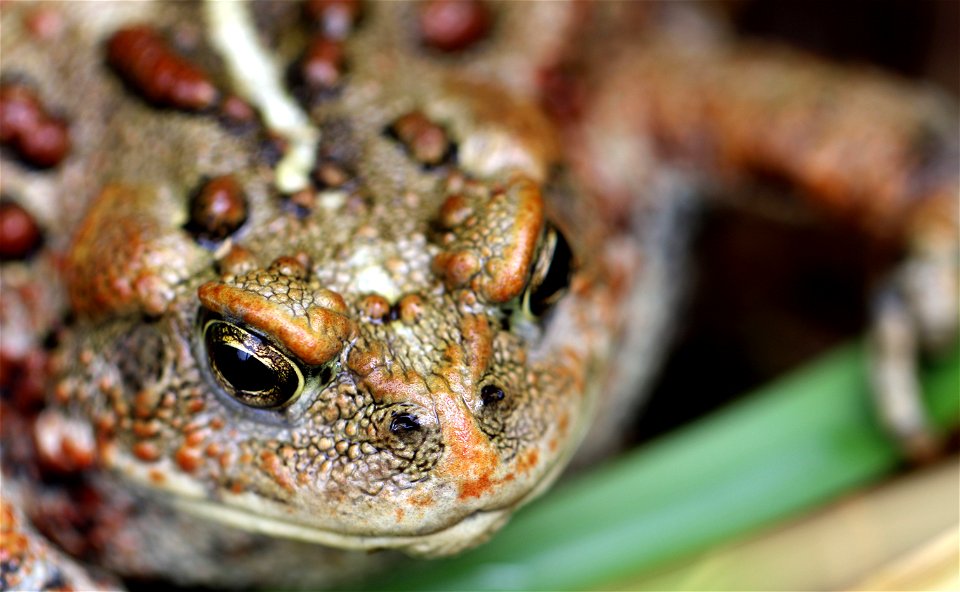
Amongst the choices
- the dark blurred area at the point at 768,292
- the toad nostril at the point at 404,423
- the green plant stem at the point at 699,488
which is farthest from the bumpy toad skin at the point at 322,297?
the dark blurred area at the point at 768,292

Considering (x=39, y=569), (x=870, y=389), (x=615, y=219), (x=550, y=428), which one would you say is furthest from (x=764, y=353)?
(x=39, y=569)

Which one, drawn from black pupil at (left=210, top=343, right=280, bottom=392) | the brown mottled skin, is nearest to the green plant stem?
the brown mottled skin

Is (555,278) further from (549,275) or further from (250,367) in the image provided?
(250,367)

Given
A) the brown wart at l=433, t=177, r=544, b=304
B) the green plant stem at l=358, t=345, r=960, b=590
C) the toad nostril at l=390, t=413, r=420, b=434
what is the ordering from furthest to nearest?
the green plant stem at l=358, t=345, r=960, b=590, the brown wart at l=433, t=177, r=544, b=304, the toad nostril at l=390, t=413, r=420, b=434

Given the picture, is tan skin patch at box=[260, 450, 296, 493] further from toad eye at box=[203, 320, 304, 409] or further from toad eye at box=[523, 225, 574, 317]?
toad eye at box=[523, 225, 574, 317]

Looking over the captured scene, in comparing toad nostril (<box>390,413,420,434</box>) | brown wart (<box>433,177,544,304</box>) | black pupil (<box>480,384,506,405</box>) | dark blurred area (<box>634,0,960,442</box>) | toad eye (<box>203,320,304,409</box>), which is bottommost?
toad nostril (<box>390,413,420,434</box>)

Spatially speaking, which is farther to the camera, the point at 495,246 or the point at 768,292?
the point at 768,292

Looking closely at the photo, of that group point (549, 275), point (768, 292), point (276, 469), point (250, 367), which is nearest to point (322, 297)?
point (250, 367)
